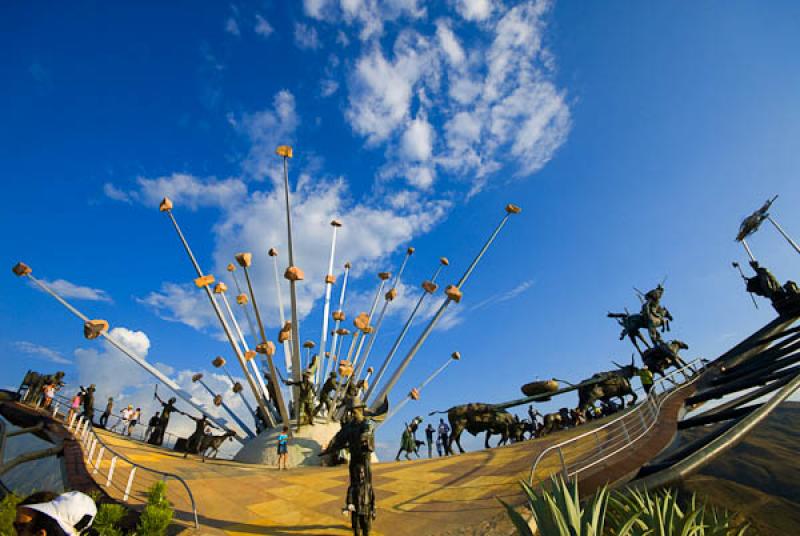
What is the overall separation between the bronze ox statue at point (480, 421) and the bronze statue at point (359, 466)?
14.8 meters

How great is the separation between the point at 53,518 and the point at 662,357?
25408 millimetres

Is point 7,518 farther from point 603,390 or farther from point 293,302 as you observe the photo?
point 603,390

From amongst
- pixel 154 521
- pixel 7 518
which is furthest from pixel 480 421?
pixel 7 518

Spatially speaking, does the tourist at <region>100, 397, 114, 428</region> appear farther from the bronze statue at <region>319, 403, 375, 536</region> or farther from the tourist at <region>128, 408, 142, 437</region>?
the bronze statue at <region>319, 403, 375, 536</region>

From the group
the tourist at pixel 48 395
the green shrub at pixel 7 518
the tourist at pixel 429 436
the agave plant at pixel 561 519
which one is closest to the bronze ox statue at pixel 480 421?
the tourist at pixel 429 436

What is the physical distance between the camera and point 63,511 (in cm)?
326

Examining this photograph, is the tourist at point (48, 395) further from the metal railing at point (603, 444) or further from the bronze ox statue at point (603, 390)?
the bronze ox statue at point (603, 390)

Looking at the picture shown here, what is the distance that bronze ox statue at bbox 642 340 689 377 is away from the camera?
20.4 meters

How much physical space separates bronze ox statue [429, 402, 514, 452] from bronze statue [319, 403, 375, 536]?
14.8m

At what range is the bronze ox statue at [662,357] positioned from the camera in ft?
66.9

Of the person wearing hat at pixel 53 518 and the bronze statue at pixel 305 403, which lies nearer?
the person wearing hat at pixel 53 518

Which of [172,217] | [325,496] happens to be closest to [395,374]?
[325,496]

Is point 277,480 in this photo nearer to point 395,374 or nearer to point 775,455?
point 395,374

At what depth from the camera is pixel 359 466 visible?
6281 millimetres
